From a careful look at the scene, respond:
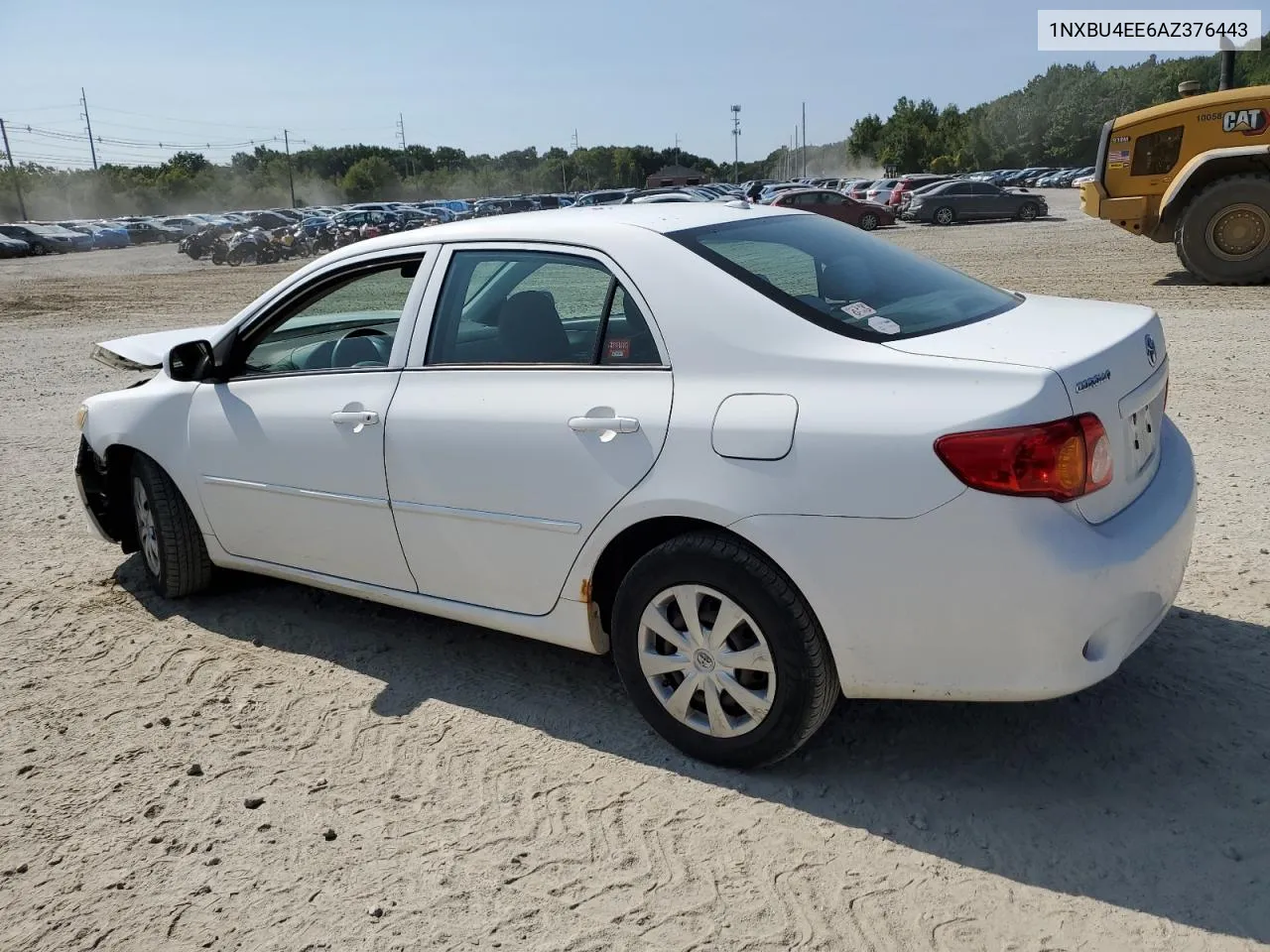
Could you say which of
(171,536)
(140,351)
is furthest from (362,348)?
(140,351)

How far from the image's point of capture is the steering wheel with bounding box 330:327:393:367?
404 centimetres

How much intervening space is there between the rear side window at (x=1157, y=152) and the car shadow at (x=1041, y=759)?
12.4 m

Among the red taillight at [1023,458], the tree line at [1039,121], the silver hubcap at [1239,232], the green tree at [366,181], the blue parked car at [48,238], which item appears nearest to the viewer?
the red taillight at [1023,458]

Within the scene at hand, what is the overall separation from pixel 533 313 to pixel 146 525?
2372mm

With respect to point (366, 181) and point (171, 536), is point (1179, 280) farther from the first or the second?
point (366, 181)

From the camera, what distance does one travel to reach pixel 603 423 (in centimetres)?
327

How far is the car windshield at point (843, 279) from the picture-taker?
322 centimetres

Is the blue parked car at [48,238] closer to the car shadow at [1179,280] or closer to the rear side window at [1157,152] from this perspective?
the rear side window at [1157,152]

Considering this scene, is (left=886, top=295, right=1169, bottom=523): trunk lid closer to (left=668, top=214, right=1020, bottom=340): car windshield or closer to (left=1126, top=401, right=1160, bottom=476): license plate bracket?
(left=1126, top=401, right=1160, bottom=476): license plate bracket

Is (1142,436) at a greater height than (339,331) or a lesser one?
lesser

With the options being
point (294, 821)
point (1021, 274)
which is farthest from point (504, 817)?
point (1021, 274)

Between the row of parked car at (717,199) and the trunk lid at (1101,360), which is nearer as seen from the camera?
the trunk lid at (1101,360)

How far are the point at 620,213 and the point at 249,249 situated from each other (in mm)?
33229

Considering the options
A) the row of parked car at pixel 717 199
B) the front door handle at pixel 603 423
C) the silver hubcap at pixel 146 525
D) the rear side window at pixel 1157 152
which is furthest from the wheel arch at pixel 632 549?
the row of parked car at pixel 717 199
